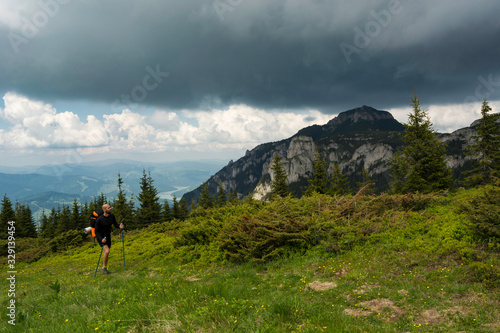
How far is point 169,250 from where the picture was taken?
1462 cm

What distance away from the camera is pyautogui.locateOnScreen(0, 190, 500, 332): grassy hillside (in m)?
4.56

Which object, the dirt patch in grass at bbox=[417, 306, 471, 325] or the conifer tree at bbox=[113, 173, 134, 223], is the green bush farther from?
the conifer tree at bbox=[113, 173, 134, 223]

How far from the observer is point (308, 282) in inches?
291

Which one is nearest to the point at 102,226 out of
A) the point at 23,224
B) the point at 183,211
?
the point at 183,211

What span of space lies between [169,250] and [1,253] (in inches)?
899

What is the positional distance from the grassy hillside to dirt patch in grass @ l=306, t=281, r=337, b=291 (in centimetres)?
3

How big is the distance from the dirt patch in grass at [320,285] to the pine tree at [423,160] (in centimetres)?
2274

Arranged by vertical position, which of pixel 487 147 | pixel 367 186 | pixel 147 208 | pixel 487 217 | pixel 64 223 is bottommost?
pixel 64 223

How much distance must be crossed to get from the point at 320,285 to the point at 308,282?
0.38 meters

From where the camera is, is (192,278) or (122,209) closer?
(192,278)

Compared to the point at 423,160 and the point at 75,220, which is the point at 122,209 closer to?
the point at 75,220

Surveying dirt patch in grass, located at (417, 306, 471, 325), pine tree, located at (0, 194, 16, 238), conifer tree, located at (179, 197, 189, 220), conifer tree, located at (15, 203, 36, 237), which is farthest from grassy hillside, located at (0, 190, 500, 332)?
pine tree, located at (0, 194, 16, 238)

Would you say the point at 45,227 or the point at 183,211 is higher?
the point at 183,211

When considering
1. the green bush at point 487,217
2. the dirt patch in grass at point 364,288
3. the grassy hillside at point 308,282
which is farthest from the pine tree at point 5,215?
the green bush at point 487,217
